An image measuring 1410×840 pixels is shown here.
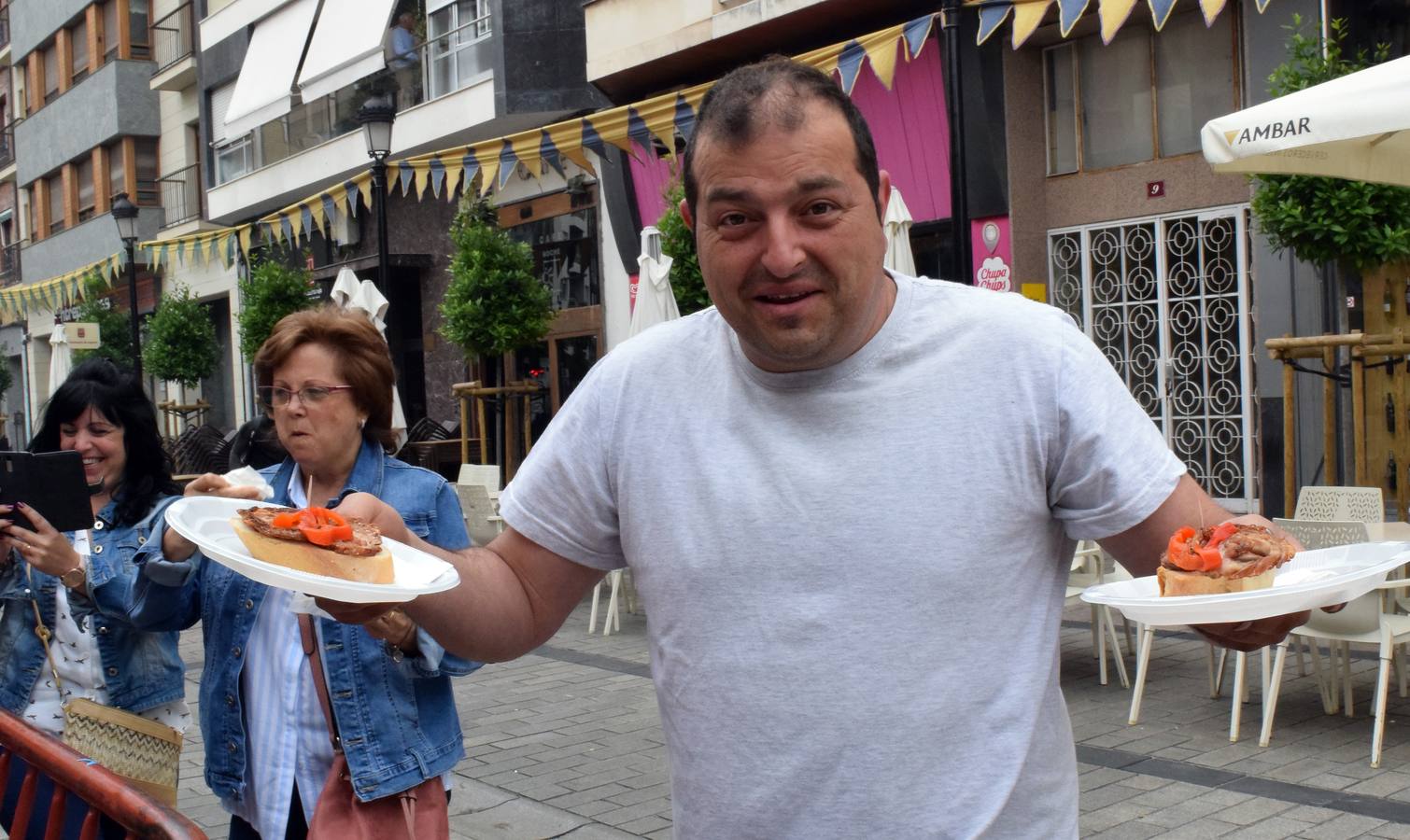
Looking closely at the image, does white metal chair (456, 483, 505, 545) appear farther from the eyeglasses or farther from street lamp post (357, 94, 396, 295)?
the eyeglasses

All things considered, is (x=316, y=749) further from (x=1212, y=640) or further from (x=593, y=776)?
(x=593, y=776)

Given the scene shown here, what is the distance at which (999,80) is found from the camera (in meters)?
13.6

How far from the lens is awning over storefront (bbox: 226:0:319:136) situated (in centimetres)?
2347

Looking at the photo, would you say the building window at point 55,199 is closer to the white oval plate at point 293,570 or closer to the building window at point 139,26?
the building window at point 139,26

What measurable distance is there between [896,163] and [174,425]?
23.3m

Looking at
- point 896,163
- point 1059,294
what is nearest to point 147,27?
point 896,163

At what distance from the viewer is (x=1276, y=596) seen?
67.5 inches

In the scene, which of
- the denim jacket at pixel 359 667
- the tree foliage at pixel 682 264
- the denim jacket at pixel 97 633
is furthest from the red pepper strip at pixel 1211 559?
the tree foliage at pixel 682 264

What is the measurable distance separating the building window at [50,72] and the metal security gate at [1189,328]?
111ft

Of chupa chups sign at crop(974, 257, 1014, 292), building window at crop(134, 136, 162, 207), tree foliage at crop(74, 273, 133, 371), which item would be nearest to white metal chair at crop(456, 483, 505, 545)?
chupa chups sign at crop(974, 257, 1014, 292)

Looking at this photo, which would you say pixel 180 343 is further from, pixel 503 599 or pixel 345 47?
pixel 503 599

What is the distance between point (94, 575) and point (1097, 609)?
5314mm

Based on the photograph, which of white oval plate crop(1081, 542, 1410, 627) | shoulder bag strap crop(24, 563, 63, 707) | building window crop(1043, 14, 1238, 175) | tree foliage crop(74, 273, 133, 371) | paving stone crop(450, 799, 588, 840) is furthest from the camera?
tree foliage crop(74, 273, 133, 371)

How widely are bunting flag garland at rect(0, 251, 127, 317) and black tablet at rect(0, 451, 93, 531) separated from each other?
26.9 meters
